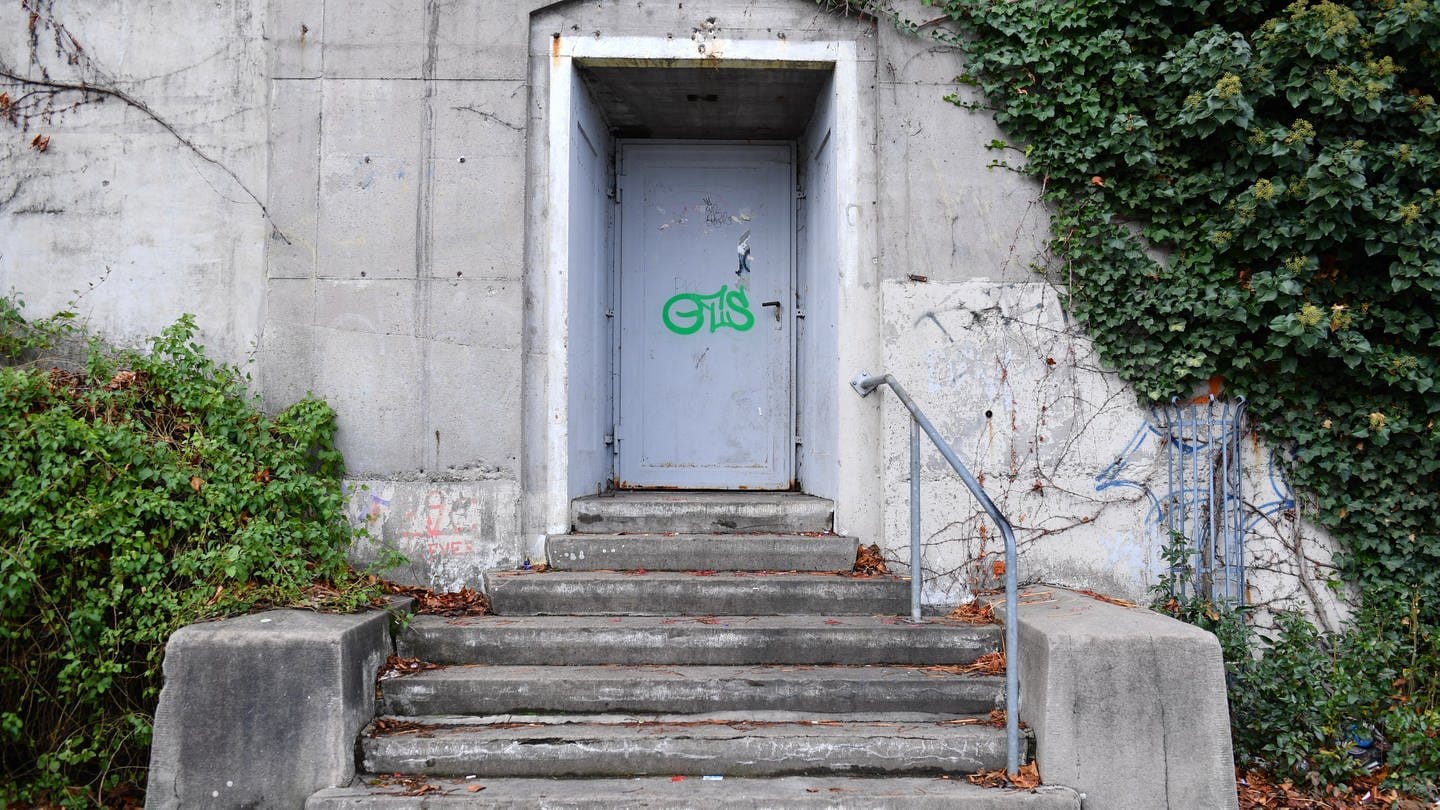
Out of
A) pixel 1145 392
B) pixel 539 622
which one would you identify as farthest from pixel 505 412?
pixel 1145 392

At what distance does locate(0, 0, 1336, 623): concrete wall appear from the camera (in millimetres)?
4684

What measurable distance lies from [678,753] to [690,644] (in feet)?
1.96

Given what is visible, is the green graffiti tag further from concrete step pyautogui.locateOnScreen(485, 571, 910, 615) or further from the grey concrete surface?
the grey concrete surface

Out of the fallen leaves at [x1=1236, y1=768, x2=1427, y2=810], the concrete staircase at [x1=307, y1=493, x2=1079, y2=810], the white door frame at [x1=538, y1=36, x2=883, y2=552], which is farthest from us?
the white door frame at [x1=538, y1=36, x2=883, y2=552]

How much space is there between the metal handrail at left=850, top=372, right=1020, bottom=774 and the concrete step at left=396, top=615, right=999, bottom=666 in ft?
0.72

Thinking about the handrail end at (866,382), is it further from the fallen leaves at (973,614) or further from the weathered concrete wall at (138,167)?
the weathered concrete wall at (138,167)

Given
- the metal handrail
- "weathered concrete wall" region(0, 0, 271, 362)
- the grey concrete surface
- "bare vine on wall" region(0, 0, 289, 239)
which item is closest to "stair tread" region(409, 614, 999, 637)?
the metal handrail

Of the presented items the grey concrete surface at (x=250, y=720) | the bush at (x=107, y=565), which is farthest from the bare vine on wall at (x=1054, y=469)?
the bush at (x=107, y=565)

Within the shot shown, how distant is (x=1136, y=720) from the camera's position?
3.49 metres

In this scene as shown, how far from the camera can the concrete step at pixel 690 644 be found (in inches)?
157

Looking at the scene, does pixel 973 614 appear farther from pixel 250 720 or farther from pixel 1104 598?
pixel 250 720

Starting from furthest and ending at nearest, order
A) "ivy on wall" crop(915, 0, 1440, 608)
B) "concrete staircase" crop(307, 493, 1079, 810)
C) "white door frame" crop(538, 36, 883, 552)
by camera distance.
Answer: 1. "white door frame" crop(538, 36, 883, 552)
2. "ivy on wall" crop(915, 0, 1440, 608)
3. "concrete staircase" crop(307, 493, 1079, 810)

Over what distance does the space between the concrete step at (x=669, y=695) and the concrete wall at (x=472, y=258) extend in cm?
95

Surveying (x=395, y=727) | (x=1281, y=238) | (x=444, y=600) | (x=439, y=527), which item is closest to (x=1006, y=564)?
(x=1281, y=238)
